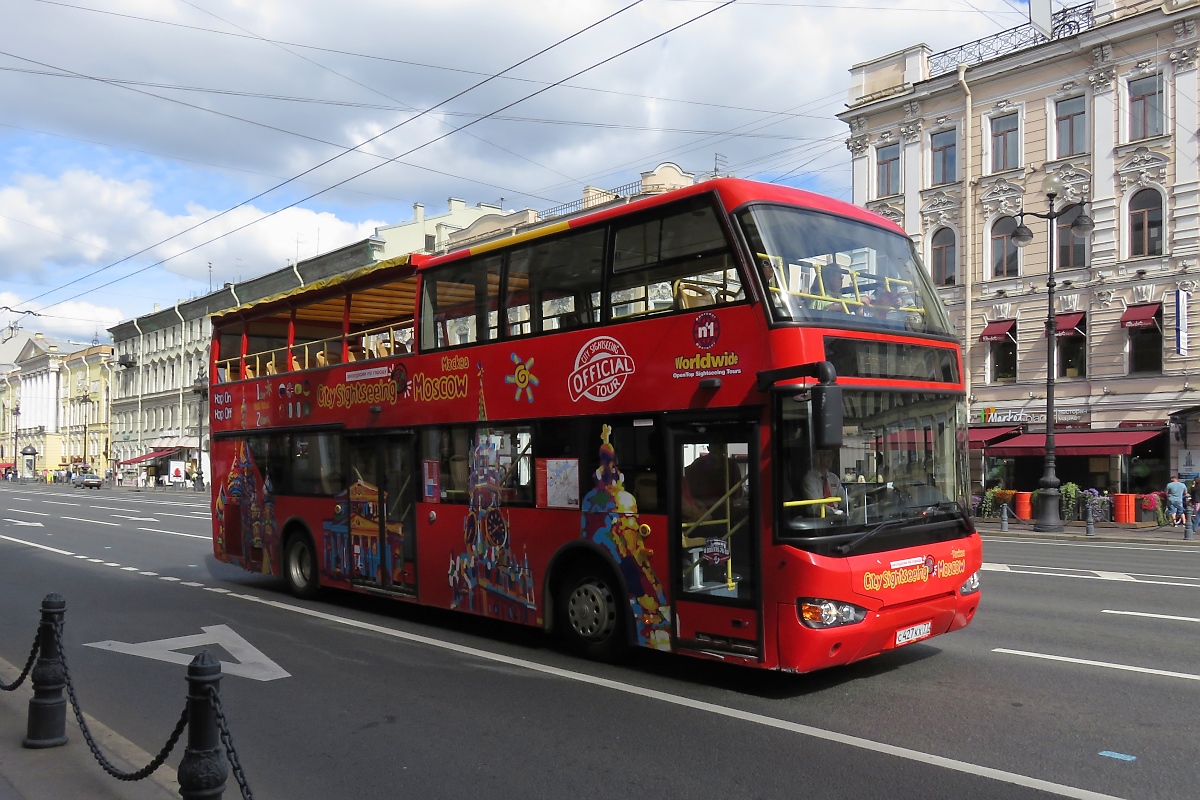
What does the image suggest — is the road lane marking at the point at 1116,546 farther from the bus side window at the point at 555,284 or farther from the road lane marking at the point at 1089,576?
the bus side window at the point at 555,284

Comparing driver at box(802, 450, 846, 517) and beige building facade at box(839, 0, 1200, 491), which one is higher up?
beige building facade at box(839, 0, 1200, 491)

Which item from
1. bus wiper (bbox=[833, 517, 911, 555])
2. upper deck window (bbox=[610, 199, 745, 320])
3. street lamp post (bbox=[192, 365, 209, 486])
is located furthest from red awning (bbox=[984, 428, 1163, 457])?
street lamp post (bbox=[192, 365, 209, 486])

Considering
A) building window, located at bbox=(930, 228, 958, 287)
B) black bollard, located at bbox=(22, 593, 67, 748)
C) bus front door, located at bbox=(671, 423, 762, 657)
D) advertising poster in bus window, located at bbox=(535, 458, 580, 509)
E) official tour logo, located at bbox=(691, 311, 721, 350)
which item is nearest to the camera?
black bollard, located at bbox=(22, 593, 67, 748)

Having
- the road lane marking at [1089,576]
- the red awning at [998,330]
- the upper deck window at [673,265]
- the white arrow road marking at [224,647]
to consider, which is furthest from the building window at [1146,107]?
the white arrow road marking at [224,647]

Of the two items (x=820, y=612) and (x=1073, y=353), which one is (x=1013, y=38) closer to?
(x=1073, y=353)

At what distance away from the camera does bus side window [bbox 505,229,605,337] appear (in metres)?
8.56

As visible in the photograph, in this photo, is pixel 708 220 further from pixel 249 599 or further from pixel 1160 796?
pixel 249 599

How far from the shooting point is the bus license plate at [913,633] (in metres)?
7.32

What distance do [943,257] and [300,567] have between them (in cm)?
2700

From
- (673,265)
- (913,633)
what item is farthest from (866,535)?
(673,265)

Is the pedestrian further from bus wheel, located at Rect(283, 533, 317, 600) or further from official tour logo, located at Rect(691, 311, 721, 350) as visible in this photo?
official tour logo, located at Rect(691, 311, 721, 350)

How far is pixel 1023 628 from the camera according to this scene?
969cm

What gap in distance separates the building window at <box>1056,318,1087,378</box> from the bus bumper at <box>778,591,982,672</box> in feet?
82.9

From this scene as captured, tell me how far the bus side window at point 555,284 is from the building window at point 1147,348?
24989 mm
